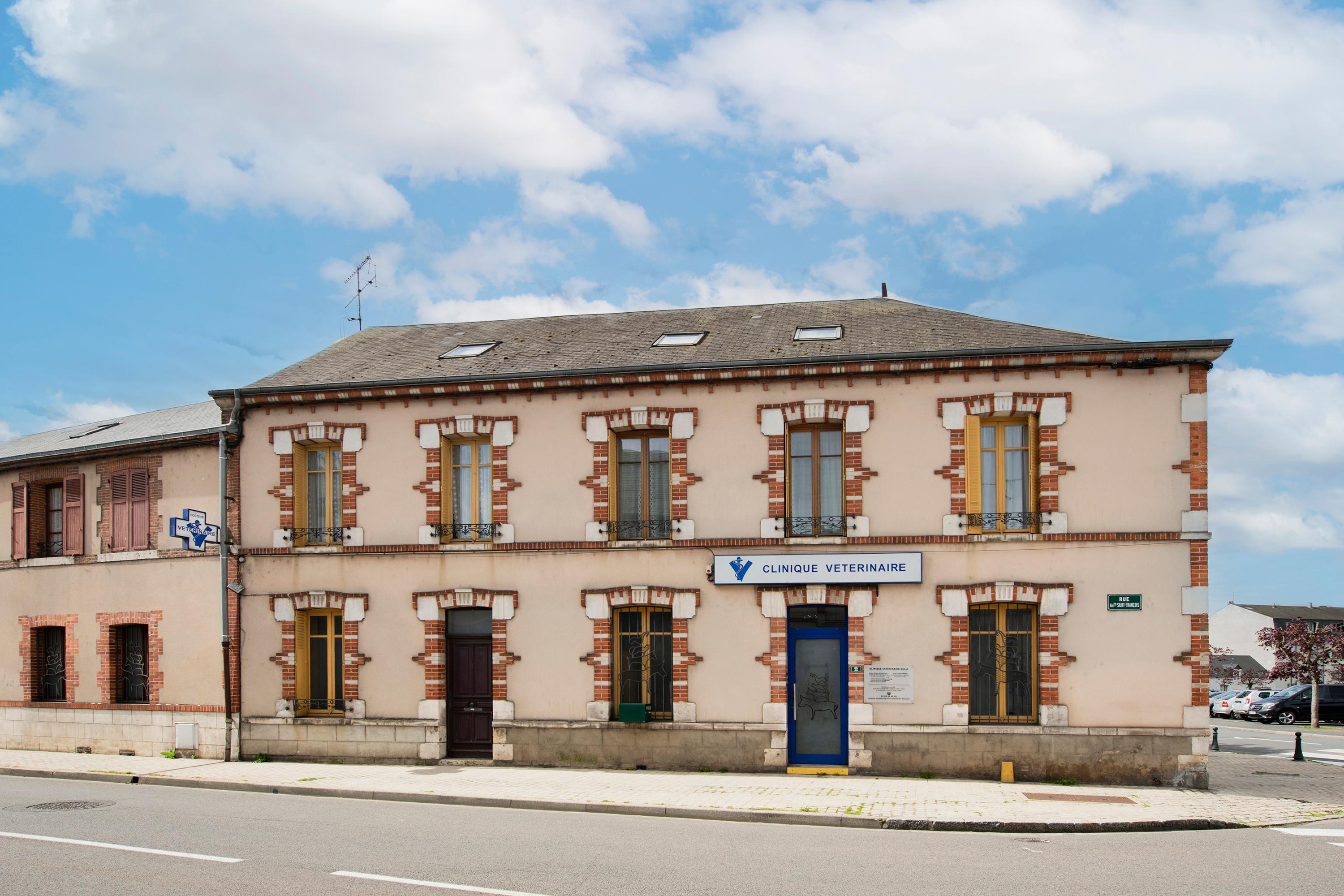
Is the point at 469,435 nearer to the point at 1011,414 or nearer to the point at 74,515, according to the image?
the point at 1011,414

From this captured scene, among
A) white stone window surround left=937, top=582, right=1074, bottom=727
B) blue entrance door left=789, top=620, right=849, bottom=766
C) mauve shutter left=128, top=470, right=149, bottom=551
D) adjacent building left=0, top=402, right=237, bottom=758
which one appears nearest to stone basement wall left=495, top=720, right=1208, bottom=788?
white stone window surround left=937, top=582, right=1074, bottom=727

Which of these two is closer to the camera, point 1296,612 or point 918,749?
point 918,749

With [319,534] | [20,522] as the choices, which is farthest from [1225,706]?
[20,522]

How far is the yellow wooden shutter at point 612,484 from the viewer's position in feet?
55.6

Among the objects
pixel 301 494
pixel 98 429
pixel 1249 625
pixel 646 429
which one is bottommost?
pixel 1249 625

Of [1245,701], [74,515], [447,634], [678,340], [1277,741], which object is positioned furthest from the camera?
[1245,701]

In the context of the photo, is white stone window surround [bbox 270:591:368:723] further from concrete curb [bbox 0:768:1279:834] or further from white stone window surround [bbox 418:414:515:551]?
concrete curb [bbox 0:768:1279:834]

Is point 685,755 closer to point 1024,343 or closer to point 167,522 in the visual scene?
point 1024,343

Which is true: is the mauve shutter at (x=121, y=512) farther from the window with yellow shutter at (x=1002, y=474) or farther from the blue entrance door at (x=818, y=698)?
the window with yellow shutter at (x=1002, y=474)

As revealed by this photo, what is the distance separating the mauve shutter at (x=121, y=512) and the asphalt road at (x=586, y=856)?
721 centimetres

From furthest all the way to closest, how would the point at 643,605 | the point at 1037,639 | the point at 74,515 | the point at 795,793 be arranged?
the point at 74,515 < the point at 643,605 < the point at 1037,639 < the point at 795,793

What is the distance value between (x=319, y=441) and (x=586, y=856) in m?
10.6

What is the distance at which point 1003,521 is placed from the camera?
15898mm

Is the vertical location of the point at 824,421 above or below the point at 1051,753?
above
